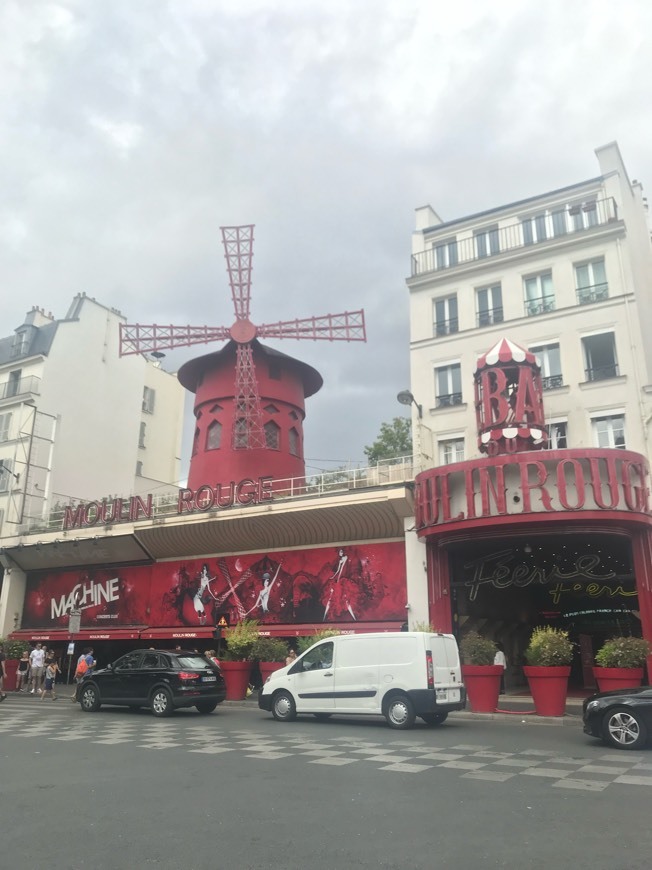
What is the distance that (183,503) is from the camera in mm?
22359

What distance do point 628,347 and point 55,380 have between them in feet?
70.5

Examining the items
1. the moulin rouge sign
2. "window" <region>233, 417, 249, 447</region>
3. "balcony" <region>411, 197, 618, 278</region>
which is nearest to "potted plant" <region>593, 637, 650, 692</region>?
the moulin rouge sign

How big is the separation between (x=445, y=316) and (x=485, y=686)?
10816mm

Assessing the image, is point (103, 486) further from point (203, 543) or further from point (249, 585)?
point (249, 585)

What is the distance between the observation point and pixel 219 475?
963 inches

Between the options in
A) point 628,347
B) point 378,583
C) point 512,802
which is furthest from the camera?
point 378,583

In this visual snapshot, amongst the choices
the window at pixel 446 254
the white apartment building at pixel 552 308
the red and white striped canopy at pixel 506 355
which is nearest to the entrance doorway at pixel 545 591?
the white apartment building at pixel 552 308

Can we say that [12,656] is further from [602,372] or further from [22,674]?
[602,372]

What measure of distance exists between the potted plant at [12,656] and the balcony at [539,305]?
19.0 m

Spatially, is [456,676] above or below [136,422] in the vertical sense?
below

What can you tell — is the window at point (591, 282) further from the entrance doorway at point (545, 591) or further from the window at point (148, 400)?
the window at point (148, 400)

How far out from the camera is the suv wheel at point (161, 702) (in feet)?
42.6

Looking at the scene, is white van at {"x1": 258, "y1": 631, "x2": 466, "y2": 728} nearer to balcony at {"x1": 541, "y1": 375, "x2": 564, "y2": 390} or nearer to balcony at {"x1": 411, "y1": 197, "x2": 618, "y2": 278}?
balcony at {"x1": 541, "y1": 375, "x2": 564, "y2": 390}

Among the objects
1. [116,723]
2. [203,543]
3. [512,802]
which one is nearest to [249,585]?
[203,543]
